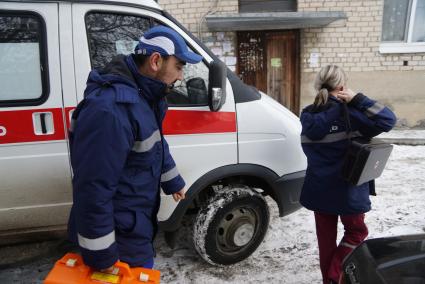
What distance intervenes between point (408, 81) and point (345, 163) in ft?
22.5

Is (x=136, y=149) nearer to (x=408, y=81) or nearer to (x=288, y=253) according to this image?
(x=288, y=253)

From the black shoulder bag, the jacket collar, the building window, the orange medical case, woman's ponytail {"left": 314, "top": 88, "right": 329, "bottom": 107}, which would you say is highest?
the building window

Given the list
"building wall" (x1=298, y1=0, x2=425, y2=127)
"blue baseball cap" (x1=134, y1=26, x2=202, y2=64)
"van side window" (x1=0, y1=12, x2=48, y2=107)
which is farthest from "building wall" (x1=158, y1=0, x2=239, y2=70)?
"blue baseball cap" (x1=134, y1=26, x2=202, y2=64)

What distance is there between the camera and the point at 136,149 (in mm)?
1559

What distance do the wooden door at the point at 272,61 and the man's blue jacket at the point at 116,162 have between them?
6488 millimetres

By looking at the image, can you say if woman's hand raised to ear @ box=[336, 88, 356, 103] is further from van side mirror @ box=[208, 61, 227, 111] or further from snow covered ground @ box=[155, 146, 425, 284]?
snow covered ground @ box=[155, 146, 425, 284]

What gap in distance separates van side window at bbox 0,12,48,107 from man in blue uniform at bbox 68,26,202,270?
2.96 ft

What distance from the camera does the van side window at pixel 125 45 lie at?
2412mm

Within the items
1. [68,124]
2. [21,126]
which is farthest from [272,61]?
[21,126]

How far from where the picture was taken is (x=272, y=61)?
26.2 ft

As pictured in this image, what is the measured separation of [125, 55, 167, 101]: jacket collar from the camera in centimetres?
159

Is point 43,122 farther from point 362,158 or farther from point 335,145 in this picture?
point 362,158

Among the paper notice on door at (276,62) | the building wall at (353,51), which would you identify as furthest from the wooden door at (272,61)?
the building wall at (353,51)

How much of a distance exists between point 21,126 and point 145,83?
116 cm
